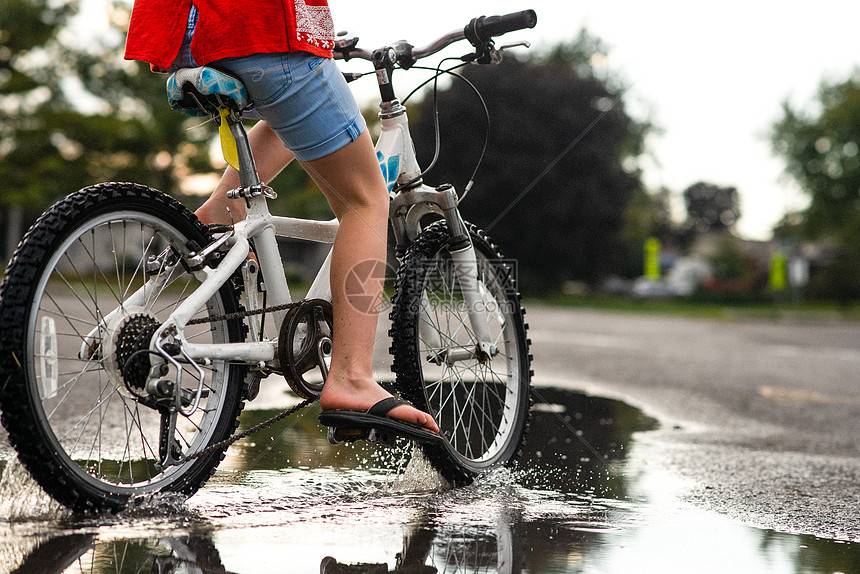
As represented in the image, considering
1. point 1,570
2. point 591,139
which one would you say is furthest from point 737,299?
point 1,570

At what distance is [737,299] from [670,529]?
4641 cm

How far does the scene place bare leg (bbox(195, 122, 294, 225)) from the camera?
9.59 feet

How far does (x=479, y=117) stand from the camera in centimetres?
3709

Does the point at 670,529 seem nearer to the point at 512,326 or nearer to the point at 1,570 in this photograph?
the point at 512,326

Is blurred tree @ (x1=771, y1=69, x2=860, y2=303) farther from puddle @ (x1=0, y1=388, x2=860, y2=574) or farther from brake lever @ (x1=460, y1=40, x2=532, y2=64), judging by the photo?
puddle @ (x1=0, y1=388, x2=860, y2=574)

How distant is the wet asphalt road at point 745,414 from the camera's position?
3.11 metres

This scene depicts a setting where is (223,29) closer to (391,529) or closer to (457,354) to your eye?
(391,529)

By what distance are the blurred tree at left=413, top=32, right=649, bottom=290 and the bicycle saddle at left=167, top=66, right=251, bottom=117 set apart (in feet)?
111

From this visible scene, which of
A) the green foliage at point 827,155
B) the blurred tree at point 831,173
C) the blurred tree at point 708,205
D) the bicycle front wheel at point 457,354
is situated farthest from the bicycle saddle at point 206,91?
the blurred tree at point 708,205

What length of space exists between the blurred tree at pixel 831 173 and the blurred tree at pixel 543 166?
1257 cm

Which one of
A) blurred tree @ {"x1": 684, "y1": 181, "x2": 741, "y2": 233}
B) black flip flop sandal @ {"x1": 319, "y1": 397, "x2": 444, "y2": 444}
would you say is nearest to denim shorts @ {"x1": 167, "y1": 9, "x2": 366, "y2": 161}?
black flip flop sandal @ {"x1": 319, "y1": 397, "x2": 444, "y2": 444}

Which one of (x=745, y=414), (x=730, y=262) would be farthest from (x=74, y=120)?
(x=730, y=262)

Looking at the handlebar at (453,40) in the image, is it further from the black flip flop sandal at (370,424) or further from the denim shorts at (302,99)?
the black flip flop sandal at (370,424)

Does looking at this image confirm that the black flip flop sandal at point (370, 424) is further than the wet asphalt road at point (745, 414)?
No
